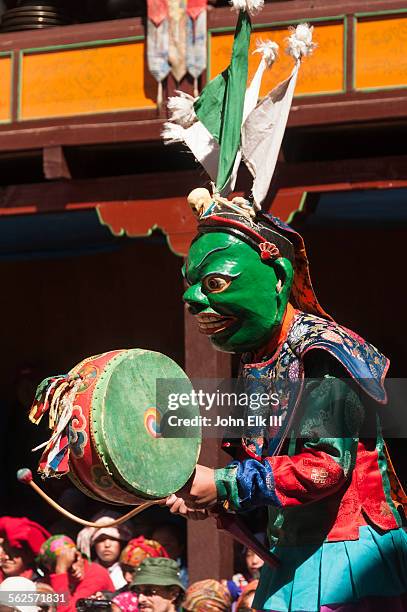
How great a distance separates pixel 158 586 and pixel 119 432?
9.71ft

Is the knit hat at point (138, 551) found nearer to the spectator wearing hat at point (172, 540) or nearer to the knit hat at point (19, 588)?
the spectator wearing hat at point (172, 540)

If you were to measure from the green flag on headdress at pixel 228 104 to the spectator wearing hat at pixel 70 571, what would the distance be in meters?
3.15

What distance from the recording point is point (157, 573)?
279 inches

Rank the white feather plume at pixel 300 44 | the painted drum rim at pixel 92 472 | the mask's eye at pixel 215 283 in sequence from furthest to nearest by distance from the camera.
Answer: the white feather plume at pixel 300 44
the mask's eye at pixel 215 283
the painted drum rim at pixel 92 472

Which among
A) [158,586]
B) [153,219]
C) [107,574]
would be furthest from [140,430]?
[153,219]

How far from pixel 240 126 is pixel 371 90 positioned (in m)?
3.75

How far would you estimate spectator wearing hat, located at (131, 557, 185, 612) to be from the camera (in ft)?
22.8

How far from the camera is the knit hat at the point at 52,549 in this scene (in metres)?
7.68

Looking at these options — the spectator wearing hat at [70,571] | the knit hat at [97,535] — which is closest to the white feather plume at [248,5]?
the spectator wearing hat at [70,571]

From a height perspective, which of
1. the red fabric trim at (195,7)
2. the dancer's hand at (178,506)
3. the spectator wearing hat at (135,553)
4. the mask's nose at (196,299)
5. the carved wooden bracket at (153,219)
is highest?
the red fabric trim at (195,7)

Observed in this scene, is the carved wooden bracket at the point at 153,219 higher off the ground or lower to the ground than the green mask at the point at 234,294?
higher

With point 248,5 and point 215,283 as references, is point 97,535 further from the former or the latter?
point 248,5

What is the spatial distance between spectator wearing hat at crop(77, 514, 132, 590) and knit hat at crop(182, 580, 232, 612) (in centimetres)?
104

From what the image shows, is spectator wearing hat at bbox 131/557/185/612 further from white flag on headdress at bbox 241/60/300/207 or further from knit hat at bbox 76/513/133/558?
white flag on headdress at bbox 241/60/300/207
